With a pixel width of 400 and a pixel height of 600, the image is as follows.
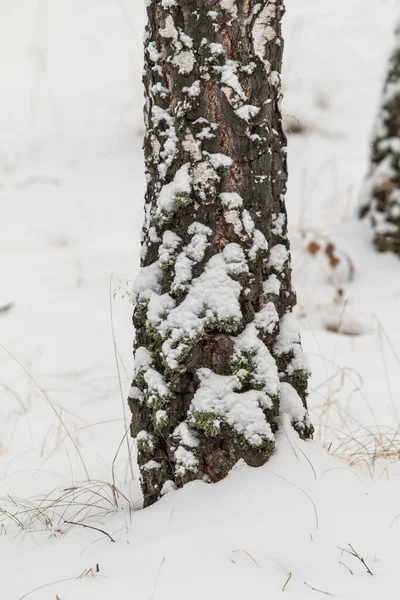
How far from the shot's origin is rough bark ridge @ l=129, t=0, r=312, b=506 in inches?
49.7

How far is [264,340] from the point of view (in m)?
1.39

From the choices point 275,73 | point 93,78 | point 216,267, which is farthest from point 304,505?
point 93,78

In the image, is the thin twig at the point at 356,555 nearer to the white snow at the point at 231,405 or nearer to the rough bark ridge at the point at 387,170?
the white snow at the point at 231,405

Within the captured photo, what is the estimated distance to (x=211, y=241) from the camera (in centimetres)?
133

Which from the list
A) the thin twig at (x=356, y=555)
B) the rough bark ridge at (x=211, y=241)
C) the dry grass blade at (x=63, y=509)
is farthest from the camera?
the dry grass blade at (x=63, y=509)

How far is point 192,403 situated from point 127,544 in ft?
1.09

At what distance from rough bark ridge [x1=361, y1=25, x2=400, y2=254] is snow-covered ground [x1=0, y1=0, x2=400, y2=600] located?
14 centimetres

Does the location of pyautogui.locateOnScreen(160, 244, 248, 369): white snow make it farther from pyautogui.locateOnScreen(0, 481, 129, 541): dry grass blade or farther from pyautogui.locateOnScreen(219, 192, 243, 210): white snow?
pyautogui.locateOnScreen(0, 481, 129, 541): dry grass blade

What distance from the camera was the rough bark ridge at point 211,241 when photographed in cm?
126

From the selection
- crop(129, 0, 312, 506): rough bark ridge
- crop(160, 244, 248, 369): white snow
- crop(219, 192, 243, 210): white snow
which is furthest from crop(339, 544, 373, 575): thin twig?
crop(219, 192, 243, 210): white snow

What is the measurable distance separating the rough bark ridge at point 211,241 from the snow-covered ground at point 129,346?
123 mm

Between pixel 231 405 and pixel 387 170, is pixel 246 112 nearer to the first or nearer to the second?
pixel 231 405

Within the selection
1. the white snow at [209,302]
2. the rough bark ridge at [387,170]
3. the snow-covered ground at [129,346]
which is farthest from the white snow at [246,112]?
the rough bark ridge at [387,170]

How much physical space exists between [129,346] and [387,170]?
2.00 m
